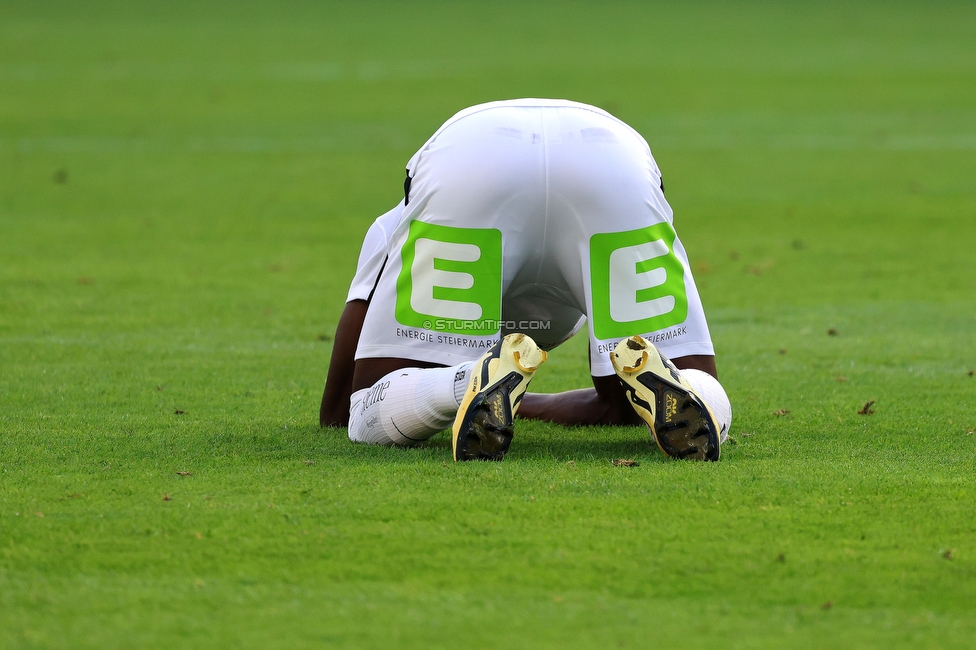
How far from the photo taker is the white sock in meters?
3.60

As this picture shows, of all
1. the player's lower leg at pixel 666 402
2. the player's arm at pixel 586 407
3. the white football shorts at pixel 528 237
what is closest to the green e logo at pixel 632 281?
the white football shorts at pixel 528 237

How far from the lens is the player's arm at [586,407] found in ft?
14.1

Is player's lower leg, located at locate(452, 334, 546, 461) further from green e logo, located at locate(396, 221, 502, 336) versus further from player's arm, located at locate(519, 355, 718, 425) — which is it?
player's arm, located at locate(519, 355, 718, 425)

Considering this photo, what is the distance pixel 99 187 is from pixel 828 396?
8.52m

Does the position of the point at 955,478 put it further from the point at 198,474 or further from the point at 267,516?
the point at 198,474

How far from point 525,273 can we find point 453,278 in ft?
0.87

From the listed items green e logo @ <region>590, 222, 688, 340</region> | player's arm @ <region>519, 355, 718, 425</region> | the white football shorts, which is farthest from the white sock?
player's arm @ <region>519, 355, 718, 425</region>

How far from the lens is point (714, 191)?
11.7 meters

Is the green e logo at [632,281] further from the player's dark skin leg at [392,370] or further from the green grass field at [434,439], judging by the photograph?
the green grass field at [434,439]

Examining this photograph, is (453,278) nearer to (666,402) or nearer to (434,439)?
(434,439)

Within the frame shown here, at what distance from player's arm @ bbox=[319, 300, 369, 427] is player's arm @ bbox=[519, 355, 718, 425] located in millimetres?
630

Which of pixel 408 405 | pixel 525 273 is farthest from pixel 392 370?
pixel 525 273

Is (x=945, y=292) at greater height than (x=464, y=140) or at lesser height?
lesser

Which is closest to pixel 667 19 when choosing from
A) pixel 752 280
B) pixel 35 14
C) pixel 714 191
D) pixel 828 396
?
pixel 35 14
